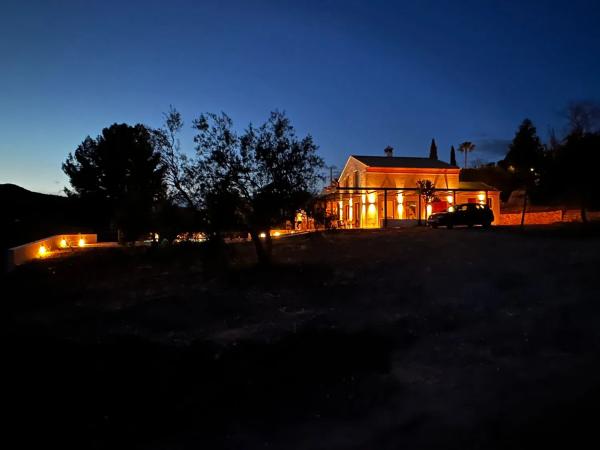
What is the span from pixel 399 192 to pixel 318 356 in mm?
26352

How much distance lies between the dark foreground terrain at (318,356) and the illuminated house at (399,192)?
17.7 m

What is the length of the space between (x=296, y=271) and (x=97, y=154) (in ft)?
94.1

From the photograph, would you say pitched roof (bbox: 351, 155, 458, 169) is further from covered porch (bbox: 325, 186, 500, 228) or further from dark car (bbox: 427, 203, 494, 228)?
dark car (bbox: 427, 203, 494, 228)

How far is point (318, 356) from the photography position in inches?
340

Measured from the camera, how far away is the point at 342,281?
1409 cm

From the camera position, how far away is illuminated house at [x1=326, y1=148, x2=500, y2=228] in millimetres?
33438

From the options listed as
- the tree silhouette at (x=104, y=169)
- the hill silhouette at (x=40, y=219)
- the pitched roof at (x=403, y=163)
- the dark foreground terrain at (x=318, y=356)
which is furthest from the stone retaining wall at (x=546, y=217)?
the hill silhouette at (x=40, y=219)

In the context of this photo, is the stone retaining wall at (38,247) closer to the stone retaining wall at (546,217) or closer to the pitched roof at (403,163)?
the pitched roof at (403,163)

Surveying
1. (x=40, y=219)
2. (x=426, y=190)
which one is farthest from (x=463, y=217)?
(x=40, y=219)

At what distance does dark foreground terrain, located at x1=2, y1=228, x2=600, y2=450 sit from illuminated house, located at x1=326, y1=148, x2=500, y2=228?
17.7 meters

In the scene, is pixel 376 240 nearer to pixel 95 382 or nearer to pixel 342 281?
pixel 342 281

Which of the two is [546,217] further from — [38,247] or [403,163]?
[38,247]

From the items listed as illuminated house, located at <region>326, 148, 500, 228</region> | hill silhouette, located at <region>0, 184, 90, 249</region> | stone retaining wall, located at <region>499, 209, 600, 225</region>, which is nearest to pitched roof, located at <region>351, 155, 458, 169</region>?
illuminated house, located at <region>326, 148, 500, 228</region>

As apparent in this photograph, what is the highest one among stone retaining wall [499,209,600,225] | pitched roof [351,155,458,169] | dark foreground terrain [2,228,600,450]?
pitched roof [351,155,458,169]
